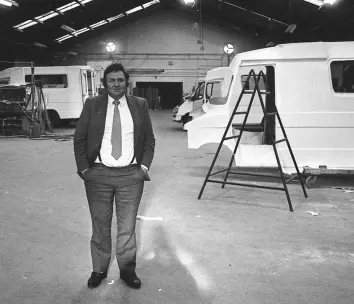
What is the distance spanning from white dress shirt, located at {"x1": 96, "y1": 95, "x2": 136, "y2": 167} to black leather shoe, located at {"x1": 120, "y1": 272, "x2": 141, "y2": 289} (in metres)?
0.94

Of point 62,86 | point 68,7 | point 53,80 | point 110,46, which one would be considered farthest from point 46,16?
point 110,46

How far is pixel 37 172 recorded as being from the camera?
833 cm

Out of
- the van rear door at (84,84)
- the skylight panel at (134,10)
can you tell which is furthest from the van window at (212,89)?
the skylight panel at (134,10)

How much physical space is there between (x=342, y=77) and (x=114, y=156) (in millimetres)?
5280

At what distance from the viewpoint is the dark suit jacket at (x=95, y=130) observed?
10.3ft

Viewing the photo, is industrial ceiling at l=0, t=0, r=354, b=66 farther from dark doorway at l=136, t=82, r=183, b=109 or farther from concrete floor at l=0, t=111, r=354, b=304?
concrete floor at l=0, t=111, r=354, b=304

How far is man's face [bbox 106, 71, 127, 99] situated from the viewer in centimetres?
315

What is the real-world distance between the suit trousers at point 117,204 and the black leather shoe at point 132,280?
49 mm

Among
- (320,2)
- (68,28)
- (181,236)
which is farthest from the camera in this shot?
(68,28)

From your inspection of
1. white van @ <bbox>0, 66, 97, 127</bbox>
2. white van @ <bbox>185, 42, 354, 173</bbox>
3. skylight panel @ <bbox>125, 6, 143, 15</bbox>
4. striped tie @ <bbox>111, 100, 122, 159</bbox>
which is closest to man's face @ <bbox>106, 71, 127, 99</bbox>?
striped tie @ <bbox>111, 100, 122, 159</bbox>

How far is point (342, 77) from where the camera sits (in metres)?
7.02

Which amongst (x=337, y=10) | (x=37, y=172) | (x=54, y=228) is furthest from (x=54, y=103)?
(x=54, y=228)

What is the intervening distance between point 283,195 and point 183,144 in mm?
6176

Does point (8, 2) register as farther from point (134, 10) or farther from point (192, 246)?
point (192, 246)
